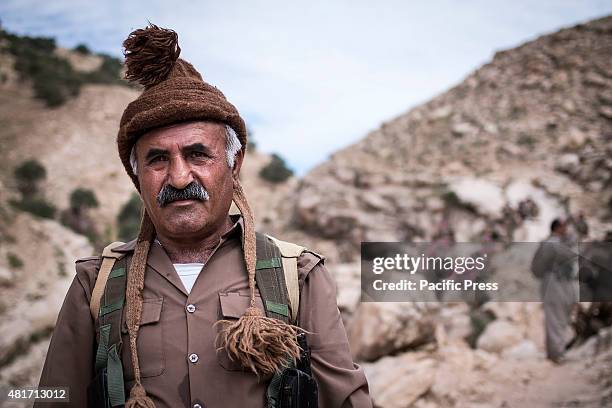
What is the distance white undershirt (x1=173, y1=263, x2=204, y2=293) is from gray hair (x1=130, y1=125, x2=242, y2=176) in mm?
412

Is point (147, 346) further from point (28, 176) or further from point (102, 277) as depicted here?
point (28, 176)

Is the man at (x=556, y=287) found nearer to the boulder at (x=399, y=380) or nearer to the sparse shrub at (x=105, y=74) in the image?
the boulder at (x=399, y=380)

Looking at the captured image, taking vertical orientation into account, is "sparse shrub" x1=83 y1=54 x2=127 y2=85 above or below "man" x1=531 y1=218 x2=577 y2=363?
above

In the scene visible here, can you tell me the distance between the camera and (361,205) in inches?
741

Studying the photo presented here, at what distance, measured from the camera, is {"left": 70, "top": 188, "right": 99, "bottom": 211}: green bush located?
21144mm

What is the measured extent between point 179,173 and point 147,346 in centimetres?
61

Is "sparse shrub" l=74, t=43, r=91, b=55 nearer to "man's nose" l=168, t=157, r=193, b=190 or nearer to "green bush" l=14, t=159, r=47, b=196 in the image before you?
"green bush" l=14, t=159, r=47, b=196

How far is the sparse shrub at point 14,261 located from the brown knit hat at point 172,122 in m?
12.0

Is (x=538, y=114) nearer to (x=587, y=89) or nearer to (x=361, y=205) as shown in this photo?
(x=587, y=89)

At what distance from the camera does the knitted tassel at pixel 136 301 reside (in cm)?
162

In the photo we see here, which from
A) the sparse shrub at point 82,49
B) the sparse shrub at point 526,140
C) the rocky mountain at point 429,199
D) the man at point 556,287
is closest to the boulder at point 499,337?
the rocky mountain at point 429,199

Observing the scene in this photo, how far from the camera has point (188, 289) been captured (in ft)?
6.06

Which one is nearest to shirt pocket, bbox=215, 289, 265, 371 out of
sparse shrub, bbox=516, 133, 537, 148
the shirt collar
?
the shirt collar

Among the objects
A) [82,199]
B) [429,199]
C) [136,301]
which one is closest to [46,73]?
[82,199]
